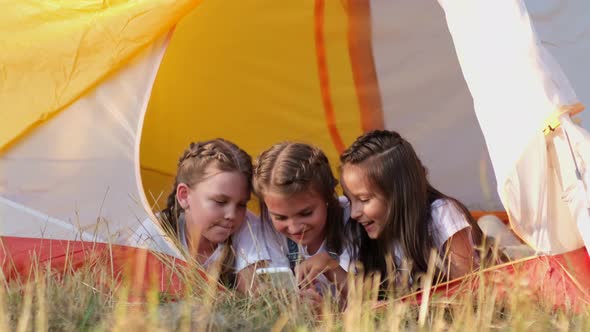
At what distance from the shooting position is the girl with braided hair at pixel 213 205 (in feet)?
7.85

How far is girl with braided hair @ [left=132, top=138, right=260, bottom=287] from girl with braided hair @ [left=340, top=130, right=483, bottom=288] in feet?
0.84

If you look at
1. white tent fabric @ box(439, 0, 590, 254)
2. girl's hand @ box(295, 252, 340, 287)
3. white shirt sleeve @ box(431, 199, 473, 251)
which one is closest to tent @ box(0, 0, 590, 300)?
white tent fabric @ box(439, 0, 590, 254)

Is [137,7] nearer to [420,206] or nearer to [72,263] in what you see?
[72,263]

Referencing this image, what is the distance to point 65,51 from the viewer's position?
231 centimetres

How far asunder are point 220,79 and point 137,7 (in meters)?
0.90

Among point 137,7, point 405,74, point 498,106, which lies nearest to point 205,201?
point 137,7

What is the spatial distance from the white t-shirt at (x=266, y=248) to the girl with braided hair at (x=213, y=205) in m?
0.02

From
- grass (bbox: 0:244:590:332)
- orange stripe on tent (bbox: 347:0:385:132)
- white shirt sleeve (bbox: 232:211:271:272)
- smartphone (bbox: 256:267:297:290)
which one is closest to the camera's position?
grass (bbox: 0:244:590:332)

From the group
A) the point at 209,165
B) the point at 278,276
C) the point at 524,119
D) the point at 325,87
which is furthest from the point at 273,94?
the point at 524,119

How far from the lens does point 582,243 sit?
77.8 inches

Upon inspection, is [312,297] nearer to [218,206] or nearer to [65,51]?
[218,206]

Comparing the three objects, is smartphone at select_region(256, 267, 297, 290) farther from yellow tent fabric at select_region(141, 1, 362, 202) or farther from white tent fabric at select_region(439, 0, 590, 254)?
yellow tent fabric at select_region(141, 1, 362, 202)

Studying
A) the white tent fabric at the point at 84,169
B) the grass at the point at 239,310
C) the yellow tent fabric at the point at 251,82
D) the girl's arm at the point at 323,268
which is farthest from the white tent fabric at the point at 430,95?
the grass at the point at 239,310

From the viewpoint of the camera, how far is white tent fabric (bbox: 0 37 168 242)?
2.24 m
